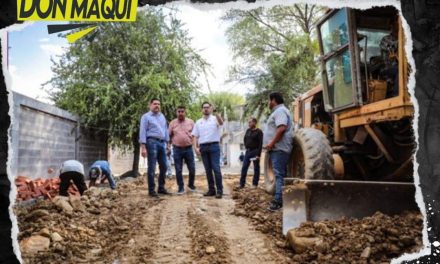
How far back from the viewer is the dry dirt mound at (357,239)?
7.82 ft

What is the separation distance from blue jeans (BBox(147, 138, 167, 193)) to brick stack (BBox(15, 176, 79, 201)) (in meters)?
1.28

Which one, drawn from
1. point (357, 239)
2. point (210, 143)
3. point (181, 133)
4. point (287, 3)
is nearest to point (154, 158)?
point (181, 133)

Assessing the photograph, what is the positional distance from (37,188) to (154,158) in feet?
5.41

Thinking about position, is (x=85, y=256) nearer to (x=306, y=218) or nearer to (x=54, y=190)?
(x=306, y=218)

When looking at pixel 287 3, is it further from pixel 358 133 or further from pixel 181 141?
pixel 181 141

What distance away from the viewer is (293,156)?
14.0ft

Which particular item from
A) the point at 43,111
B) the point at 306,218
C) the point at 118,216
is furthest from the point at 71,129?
the point at 306,218

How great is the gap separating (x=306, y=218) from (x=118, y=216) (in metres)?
1.89

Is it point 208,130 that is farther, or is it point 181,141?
point 181,141

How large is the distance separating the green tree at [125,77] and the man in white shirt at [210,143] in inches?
27.5

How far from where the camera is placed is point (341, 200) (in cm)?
301

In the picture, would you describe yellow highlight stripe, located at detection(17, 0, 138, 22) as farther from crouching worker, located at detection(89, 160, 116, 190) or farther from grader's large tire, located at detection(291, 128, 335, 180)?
crouching worker, located at detection(89, 160, 116, 190)

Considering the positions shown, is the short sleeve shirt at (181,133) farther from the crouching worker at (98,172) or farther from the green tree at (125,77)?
the crouching worker at (98,172)

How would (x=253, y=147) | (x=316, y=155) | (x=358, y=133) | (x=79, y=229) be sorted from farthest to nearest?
1. (x=253, y=147)
2. (x=358, y=133)
3. (x=316, y=155)
4. (x=79, y=229)
